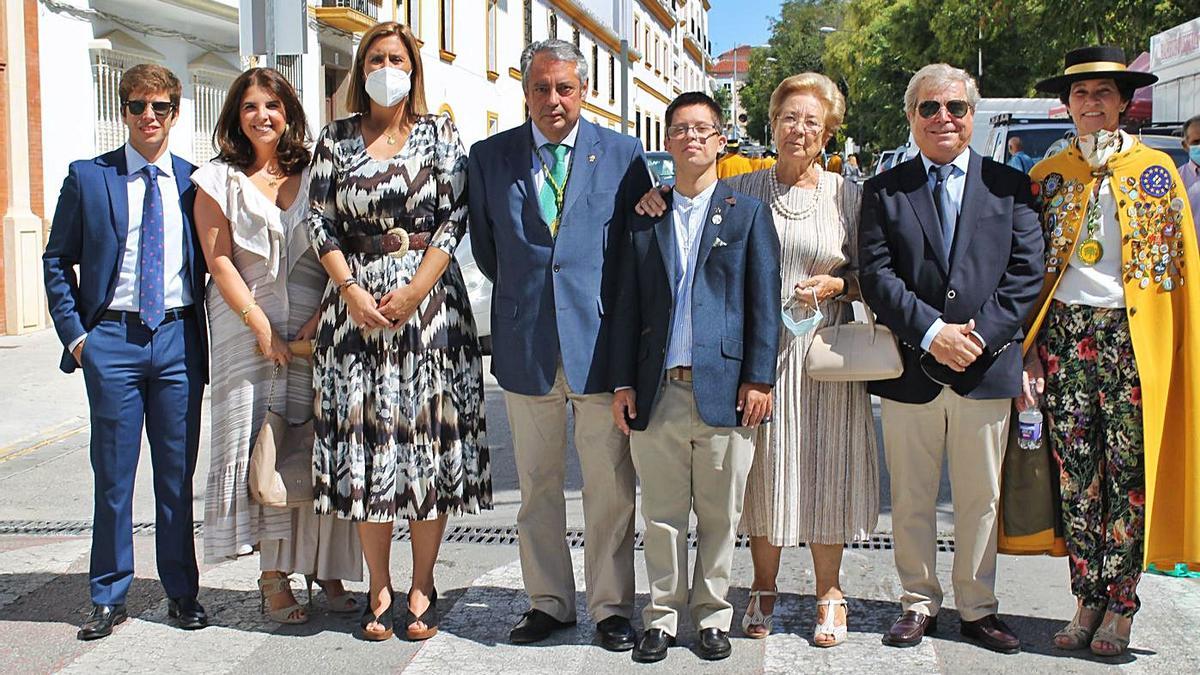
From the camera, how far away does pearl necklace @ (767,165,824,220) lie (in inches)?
178

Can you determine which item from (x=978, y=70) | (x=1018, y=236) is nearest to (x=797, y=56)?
(x=978, y=70)

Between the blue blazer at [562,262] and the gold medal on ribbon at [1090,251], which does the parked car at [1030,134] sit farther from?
the blue blazer at [562,262]

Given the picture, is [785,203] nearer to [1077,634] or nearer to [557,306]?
[557,306]

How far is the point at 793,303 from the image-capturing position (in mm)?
4500

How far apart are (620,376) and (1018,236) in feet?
4.81

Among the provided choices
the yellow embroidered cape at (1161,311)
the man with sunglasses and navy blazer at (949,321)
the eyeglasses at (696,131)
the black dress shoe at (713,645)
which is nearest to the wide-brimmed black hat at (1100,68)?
the yellow embroidered cape at (1161,311)

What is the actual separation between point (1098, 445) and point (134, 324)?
355 centimetres

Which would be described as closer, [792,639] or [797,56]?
[792,639]

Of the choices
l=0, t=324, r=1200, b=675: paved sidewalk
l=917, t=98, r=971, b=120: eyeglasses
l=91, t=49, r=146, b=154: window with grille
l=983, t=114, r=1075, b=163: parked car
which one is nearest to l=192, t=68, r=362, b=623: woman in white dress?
l=0, t=324, r=1200, b=675: paved sidewalk

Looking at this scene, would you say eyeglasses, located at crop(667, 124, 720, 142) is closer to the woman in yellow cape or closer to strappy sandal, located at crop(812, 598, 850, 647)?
the woman in yellow cape

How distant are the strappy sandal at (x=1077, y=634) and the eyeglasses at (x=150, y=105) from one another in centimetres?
385

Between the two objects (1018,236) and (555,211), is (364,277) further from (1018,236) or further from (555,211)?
(1018,236)

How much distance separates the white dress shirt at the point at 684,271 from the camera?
14.4ft

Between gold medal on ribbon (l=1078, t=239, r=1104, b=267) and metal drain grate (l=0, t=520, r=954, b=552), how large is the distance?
6.38 ft
